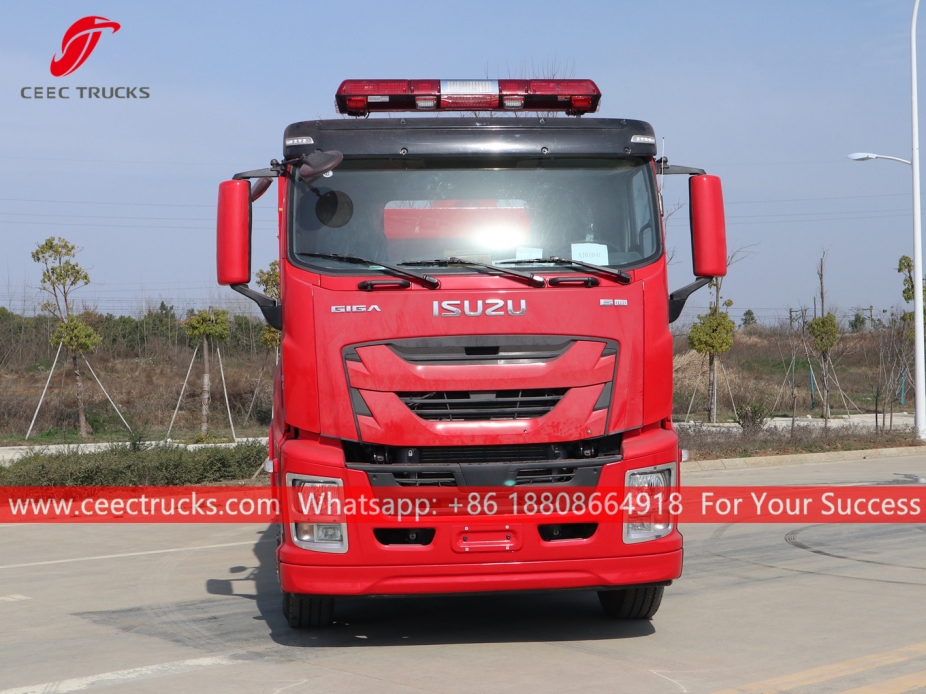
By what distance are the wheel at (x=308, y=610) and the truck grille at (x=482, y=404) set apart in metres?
1.46

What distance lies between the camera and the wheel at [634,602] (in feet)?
20.5

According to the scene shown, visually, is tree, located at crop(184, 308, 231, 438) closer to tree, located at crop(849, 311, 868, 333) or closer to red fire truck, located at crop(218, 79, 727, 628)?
red fire truck, located at crop(218, 79, 727, 628)

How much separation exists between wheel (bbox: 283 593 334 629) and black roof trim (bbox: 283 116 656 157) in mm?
2750

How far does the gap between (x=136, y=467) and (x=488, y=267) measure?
1005cm

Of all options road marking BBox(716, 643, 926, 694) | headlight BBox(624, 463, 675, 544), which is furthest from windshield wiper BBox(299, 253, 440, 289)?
road marking BBox(716, 643, 926, 694)

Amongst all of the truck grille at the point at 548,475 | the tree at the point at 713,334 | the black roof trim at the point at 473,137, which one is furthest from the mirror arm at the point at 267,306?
the tree at the point at 713,334

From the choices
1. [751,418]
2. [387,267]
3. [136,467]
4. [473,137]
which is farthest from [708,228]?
[751,418]

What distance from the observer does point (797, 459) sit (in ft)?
61.1

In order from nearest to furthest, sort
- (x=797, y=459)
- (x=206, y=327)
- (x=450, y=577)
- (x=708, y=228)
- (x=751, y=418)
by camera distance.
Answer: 1. (x=450, y=577)
2. (x=708, y=228)
3. (x=797, y=459)
4. (x=751, y=418)
5. (x=206, y=327)

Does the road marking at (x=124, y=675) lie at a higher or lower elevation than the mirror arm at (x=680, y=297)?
lower

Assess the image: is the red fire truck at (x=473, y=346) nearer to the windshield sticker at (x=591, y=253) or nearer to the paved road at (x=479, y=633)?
the windshield sticker at (x=591, y=253)

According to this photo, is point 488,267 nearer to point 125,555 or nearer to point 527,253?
point 527,253

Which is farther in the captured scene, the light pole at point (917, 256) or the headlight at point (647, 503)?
the light pole at point (917, 256)

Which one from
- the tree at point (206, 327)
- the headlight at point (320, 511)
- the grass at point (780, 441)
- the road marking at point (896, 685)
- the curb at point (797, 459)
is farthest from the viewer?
the tree at point (206, 327)
